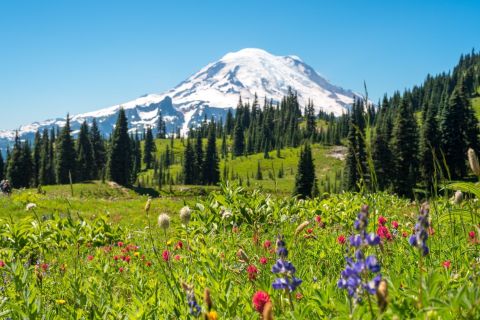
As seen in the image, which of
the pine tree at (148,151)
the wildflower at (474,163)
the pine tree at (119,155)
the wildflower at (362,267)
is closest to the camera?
the wildflower at (362,267)

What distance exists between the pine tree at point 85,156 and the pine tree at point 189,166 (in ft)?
78.0

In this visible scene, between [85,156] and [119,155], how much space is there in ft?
70.2

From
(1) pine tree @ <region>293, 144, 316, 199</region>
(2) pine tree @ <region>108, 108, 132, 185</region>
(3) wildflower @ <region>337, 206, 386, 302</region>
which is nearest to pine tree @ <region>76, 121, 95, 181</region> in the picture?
(2) pine tree @ <region>108, 108, 132, 185</region>

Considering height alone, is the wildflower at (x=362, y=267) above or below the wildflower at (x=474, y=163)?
below

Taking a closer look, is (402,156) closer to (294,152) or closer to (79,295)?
(79,295)

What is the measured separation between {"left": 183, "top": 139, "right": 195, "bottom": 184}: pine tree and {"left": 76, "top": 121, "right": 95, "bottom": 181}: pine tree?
23.8m

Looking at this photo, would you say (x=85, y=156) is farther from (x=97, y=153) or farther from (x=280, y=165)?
(x=280, y=165)

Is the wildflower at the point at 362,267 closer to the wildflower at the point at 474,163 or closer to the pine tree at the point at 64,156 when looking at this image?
the wildflower at the point at 474,163

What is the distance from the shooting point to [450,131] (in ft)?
220

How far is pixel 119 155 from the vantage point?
271ft

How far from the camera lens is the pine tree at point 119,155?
81688 mm

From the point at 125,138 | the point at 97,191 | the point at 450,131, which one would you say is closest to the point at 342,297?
the point at 97,191

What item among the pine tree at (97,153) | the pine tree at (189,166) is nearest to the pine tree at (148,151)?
the pine tree at (97,153)

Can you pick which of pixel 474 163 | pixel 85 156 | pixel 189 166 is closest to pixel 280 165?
pixel 189 166
